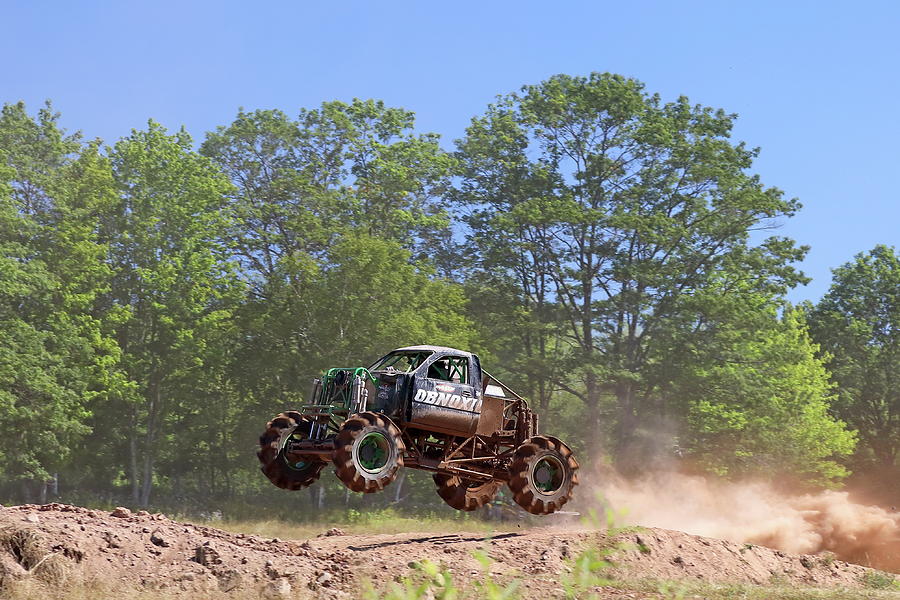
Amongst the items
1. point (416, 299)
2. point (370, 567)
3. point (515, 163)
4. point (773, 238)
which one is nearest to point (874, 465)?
point (773, 238)

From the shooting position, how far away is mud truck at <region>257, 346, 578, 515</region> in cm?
1736

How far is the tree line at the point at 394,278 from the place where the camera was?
145 ft

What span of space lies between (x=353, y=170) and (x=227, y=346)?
12602 millimetres

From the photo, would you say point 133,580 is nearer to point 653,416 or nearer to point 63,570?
point 63,570

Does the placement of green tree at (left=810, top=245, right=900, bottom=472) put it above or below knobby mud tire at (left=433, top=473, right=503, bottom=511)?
above

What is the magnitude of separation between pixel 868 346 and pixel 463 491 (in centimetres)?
5899

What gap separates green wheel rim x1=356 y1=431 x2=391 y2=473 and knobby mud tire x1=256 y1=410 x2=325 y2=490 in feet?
6.45

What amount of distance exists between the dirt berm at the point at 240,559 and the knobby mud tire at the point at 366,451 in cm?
118

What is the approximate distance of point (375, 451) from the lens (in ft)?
57.1

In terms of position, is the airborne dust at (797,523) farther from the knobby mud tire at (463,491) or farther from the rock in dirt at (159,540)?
the rock in dirt at (159,540)

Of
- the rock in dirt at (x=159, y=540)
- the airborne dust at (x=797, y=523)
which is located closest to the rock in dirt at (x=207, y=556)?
the rock in dirt at (x=159, y=540)

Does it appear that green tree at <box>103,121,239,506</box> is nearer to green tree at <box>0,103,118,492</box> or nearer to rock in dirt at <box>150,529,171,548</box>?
green tree at <box>0,103,118,492</box>

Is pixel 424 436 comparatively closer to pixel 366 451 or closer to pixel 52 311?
pixel 366 451

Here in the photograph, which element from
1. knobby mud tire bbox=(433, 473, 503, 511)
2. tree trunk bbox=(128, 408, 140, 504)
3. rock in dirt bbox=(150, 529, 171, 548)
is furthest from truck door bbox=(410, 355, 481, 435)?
tree trunk bbox=(128, 408, 140, 504)
